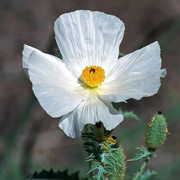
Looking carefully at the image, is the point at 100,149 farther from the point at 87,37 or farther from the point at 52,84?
the point at 87,37

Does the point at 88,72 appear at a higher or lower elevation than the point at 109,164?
higher

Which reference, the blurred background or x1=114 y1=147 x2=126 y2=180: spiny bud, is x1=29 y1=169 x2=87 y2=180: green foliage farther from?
the blurred background

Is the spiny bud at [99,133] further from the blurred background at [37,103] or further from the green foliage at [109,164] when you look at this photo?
the blurred background at [37,103]

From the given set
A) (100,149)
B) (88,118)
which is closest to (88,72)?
(88,118)

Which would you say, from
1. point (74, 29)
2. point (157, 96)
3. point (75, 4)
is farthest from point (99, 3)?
point (74, 29)

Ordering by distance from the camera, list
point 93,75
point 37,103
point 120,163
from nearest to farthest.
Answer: point 120,163 < point 93,75 < point 37,103

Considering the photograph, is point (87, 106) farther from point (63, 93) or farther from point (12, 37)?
point (12, 37)

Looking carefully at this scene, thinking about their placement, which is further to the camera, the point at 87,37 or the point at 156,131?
the point at 87,37
